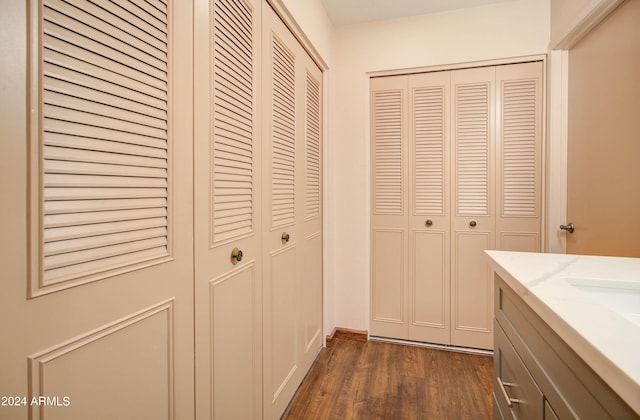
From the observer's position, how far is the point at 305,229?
1996mm

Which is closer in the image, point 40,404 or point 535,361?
point 40,404

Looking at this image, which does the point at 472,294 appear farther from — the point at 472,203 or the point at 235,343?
the point at 235,343

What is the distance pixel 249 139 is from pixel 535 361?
1214 millimetres

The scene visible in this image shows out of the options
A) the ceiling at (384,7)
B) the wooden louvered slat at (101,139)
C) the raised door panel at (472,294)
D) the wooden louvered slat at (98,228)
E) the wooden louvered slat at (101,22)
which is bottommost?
the raised door panel at (472,294)

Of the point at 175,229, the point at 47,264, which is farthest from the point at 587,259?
the point at 47,264

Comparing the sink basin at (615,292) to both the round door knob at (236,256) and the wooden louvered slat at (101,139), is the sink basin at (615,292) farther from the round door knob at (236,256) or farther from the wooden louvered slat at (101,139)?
the wooden louvered slat at (101,139)

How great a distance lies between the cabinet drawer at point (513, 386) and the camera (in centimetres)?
80

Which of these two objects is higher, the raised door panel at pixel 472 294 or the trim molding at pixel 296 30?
the trim molding at pixel 296 30

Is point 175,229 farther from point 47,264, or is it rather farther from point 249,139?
point 249,139

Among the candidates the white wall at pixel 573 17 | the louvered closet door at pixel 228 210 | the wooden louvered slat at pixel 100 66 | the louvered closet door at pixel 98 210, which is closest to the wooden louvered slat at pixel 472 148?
the white wall at pixel 573 17

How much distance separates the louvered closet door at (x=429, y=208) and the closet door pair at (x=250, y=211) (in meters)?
0.89

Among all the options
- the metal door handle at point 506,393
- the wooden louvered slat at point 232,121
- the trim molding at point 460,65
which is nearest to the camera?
the metal door handle at point 506,393

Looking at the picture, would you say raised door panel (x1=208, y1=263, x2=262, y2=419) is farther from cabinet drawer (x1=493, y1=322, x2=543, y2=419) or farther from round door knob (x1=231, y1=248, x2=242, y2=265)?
cabinet drawer (x1=493, y1=322, x2=543, y2=419)

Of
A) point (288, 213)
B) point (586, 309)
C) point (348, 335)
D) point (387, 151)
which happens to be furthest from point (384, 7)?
point (348, 335)
